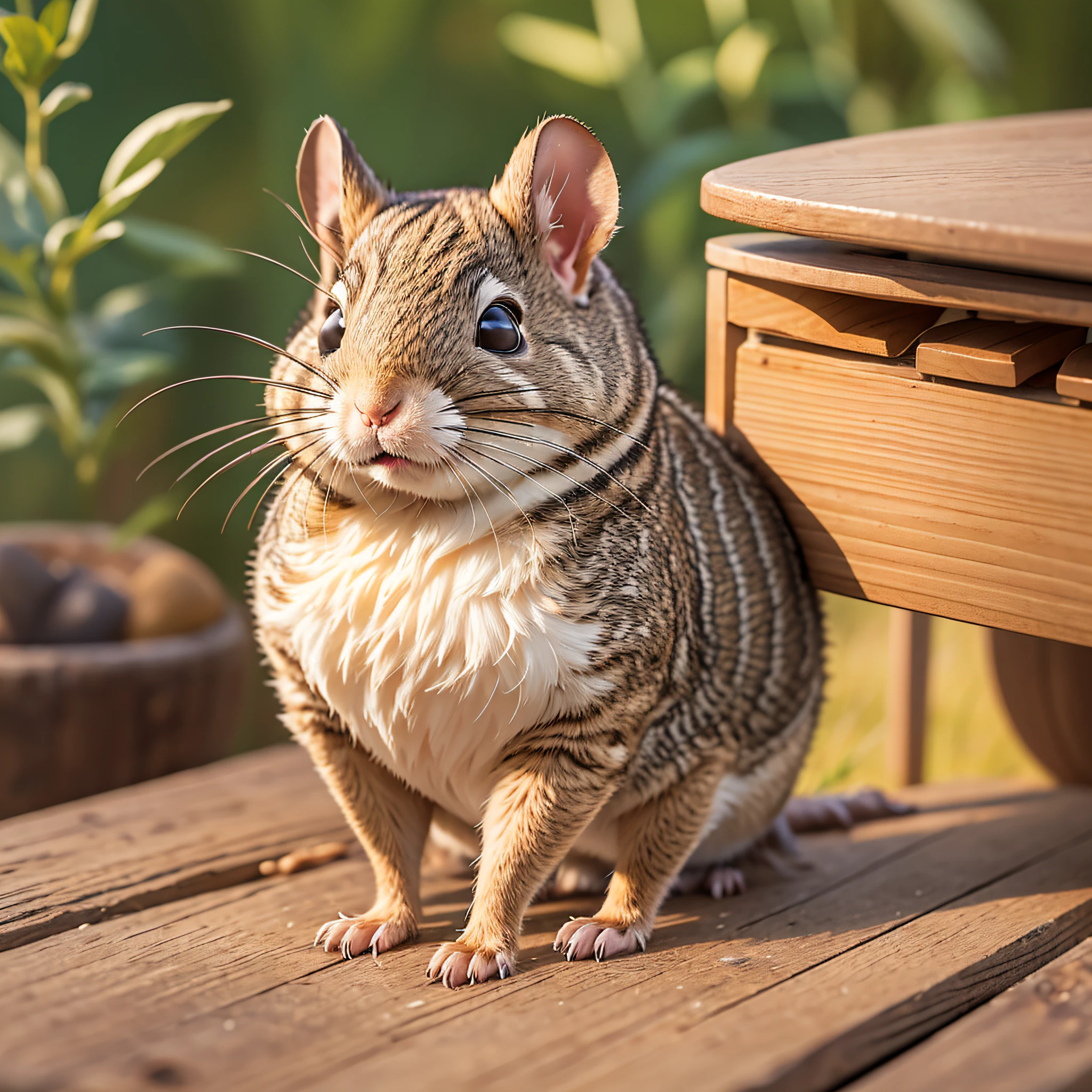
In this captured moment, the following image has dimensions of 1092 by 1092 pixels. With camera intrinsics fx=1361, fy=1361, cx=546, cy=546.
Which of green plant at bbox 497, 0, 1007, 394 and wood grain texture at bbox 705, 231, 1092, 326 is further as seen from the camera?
green plant at bbox 497, 0, 1007, 394

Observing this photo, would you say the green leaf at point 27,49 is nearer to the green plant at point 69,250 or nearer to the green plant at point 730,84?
the green plant at point 69,250

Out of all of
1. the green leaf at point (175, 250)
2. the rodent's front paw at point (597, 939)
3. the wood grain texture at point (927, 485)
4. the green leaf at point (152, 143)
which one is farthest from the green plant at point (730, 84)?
the rodent's front paw at point (597, 939)

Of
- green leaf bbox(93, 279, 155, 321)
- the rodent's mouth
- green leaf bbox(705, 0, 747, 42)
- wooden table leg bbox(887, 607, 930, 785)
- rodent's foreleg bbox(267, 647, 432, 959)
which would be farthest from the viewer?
green leaf bbox(705, 0, 747, 42)

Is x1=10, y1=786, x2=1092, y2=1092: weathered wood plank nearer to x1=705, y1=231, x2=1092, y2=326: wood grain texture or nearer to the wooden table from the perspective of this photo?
the wooden table

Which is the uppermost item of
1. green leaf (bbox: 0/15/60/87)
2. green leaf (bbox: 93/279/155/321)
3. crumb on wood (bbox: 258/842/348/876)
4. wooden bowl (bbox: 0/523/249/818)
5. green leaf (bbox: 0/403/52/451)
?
green leaf (bbox: 0/15/60/87)

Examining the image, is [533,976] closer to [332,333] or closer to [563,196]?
[332,333]

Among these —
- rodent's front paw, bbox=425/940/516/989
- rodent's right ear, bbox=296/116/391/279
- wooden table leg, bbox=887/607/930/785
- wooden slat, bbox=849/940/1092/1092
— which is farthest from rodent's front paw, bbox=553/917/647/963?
wooden table leg, bbox=887/607/930/785
